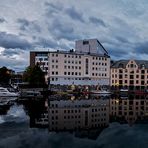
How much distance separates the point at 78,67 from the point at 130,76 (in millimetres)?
23641

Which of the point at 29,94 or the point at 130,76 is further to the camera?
the point at 130,76

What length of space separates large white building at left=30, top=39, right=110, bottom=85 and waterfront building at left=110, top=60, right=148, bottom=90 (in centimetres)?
466

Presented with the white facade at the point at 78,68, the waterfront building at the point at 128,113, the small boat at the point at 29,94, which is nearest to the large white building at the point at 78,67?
the white facade at the point at 78,68

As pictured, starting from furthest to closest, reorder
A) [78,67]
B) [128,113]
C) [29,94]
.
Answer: [78,67]
[29,94]
[128,113]

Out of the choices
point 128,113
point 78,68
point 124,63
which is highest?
point 124,63

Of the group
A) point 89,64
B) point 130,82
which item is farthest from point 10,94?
point 130,82

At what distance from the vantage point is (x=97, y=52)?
14812 centimetres

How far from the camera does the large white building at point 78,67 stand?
130250 millimetres

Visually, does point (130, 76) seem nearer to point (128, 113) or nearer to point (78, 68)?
point (78, 68)

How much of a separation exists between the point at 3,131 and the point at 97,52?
407 ft

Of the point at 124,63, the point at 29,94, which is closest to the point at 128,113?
the point at 29,94

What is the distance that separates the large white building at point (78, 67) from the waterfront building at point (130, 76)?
4656 millimetres

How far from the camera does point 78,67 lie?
13538cm

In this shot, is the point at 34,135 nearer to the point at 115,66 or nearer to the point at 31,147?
the point at 31,147
